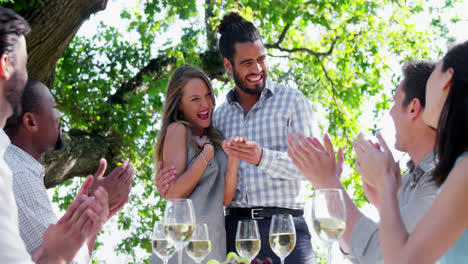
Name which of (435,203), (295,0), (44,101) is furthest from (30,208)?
(295,0)

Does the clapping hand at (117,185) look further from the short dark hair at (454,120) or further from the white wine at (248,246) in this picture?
the short dark hair at (454,120)

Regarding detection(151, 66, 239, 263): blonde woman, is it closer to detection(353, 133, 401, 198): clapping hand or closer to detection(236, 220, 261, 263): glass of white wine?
detection(236, 220, 261, 263): glass of white wine

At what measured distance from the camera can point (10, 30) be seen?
238 centimetres

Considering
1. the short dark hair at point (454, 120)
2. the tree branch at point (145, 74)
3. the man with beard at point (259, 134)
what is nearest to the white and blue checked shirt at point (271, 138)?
the man with beard at point (259, 134)

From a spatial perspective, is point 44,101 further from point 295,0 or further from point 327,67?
point 327,67

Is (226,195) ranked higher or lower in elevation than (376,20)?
lower

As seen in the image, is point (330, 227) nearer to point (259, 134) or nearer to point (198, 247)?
point (198, 247)

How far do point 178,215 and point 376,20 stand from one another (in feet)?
32.1

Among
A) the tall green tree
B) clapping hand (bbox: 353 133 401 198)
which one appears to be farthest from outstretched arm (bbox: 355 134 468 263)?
the tall green tree

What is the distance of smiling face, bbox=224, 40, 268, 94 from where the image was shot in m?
3.77

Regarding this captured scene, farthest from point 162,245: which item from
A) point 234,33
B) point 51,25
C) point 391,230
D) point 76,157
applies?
point 76,157

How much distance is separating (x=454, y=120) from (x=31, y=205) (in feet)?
6.70

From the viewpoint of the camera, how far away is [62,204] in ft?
35.3

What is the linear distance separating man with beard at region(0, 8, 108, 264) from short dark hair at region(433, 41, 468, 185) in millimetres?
1376
